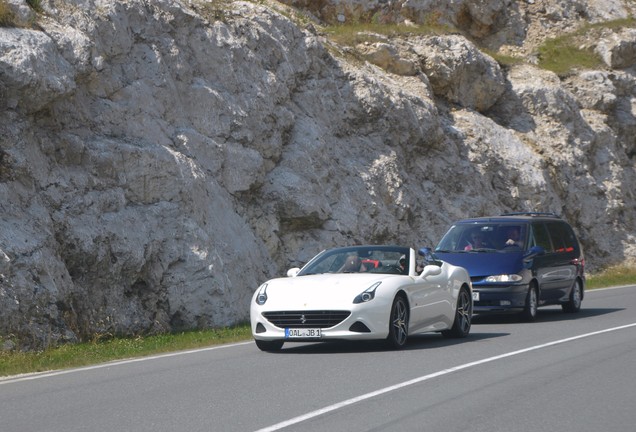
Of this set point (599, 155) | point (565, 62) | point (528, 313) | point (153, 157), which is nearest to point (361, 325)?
point (528, 313)

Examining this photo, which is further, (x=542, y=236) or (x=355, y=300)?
(x=542, y=236)

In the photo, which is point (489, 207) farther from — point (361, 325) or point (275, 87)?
point (361, 325)

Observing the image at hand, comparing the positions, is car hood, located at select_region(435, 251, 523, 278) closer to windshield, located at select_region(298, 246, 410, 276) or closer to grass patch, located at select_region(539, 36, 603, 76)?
windshield, located at select_region(298, 246, 410, 276)

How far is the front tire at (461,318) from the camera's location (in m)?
16.0

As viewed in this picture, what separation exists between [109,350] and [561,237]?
33.3ft

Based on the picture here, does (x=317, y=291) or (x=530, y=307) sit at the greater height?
(x=317, y=291)

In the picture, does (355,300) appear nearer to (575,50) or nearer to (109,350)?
(109,350)

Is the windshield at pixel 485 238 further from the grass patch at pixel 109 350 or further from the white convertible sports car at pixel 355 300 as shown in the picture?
the grass patch at pixel 109 350

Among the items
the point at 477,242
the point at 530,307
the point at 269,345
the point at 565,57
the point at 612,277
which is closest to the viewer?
the point at 269,345

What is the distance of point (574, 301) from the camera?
20906 mm

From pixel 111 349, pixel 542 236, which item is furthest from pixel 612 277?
pixel 111 349

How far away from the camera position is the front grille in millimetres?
13375

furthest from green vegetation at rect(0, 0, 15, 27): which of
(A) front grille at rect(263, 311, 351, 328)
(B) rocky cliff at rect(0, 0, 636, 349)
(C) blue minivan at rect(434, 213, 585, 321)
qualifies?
(C) blue minivan at rect(434, 213, 585, 321)

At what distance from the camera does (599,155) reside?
4025cm
